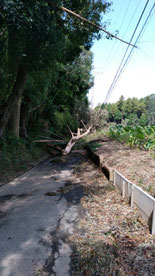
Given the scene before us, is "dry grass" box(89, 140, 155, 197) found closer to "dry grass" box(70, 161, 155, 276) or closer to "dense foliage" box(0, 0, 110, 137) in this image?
"dry grass" box(70, 161, 155, 276)

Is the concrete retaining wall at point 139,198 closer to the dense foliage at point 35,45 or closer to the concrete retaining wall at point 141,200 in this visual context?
the concrete retaining wall at point 141,200

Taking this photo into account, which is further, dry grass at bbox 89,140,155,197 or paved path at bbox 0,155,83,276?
dry grass at bbox 89,140,155,197

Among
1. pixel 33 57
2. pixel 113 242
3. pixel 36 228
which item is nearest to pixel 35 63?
pixel 33 57

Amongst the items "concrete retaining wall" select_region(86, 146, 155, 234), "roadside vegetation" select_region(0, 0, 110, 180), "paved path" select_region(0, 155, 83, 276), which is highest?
"roadside vegetation" select_region(0, 0, 110, 180)

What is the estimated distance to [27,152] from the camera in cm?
967

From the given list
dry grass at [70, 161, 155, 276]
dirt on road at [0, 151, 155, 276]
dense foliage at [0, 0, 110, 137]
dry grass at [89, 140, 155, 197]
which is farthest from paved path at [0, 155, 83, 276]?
dense foliage at [0, 0, 110, 137]

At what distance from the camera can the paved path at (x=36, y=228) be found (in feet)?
7.61

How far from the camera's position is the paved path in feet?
7.61

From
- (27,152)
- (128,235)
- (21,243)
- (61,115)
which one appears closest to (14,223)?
(21,243)

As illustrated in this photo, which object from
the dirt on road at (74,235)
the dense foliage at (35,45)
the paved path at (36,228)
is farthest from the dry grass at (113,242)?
the dense foliage at (35,45)

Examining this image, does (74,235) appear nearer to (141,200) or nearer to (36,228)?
(36,228)

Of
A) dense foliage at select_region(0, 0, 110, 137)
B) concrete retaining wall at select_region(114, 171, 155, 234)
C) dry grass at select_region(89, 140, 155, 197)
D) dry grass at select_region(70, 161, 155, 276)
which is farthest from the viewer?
dense foliage at select_region(0, 0, 110, 137)

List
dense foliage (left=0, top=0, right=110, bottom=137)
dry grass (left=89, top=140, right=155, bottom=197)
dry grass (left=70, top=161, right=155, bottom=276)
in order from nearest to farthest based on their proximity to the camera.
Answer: dry grass (left=70, top=161, right=155, bottom=276) < dry grass (left=89, top=140, right=155, bottom=197) < dense foliage (left=0, top=0, right=110, bottom=137)

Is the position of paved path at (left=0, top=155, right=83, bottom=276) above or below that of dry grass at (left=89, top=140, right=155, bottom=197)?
below
